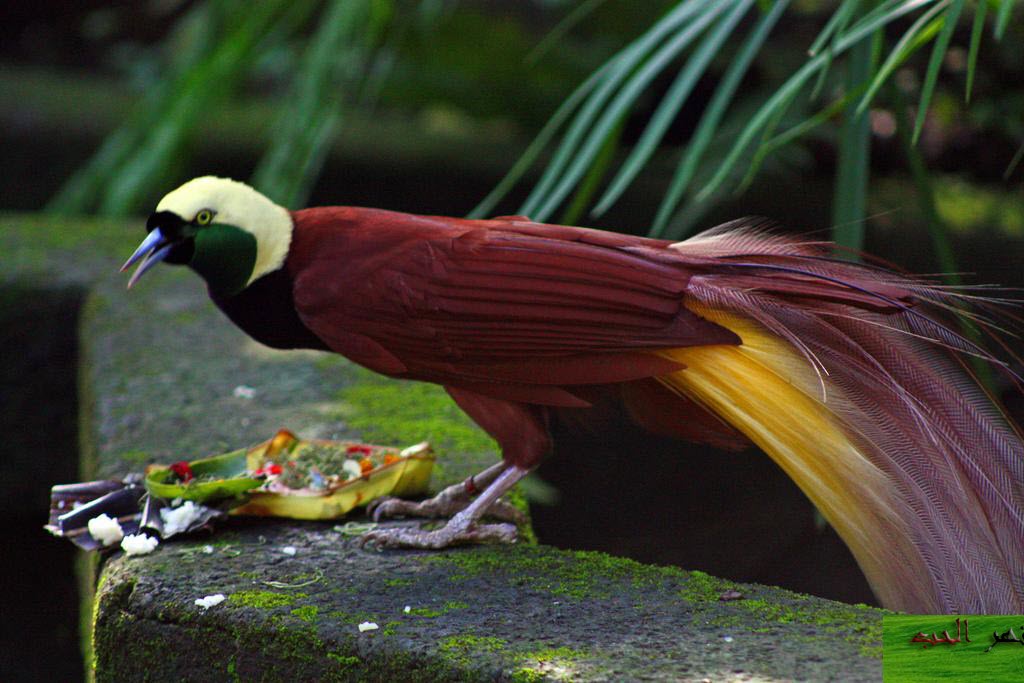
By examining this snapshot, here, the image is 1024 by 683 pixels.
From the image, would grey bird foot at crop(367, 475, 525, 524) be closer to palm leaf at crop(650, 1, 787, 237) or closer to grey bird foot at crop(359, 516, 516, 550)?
grey bird foot at crop(359, 516, 516, 550)

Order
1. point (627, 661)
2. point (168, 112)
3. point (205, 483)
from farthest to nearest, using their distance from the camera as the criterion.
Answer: point (168, 112), point (205, 483), point (627, 661)

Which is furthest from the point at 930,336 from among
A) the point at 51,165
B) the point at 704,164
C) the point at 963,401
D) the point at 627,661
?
the point at 51,165

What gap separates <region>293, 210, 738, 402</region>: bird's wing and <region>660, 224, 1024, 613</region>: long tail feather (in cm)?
5

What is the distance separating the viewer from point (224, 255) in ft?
4.92

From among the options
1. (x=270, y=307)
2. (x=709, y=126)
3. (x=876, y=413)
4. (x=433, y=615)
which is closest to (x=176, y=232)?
(x=270, y=307)

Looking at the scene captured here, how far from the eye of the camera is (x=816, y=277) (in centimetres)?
138

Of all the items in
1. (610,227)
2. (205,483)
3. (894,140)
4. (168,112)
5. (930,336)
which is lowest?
(205,483)

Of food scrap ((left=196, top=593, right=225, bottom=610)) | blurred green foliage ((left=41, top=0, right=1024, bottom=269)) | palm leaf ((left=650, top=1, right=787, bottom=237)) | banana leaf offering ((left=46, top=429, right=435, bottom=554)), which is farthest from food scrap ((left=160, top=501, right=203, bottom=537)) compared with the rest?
palm leaf ((left=650, top=1, right=787, bottom=237))

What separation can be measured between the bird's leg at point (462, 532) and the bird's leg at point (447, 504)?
A: 62 millimetres

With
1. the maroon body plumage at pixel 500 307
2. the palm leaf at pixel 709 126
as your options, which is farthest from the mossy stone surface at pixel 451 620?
the palm leaf at pixel 709 126

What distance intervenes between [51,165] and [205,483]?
4002mm

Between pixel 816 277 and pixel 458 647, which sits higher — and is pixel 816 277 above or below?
above

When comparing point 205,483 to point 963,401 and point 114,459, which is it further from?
point 963,401

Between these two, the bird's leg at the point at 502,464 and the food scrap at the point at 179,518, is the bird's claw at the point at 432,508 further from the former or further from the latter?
the food scrap at the point at 179,518
